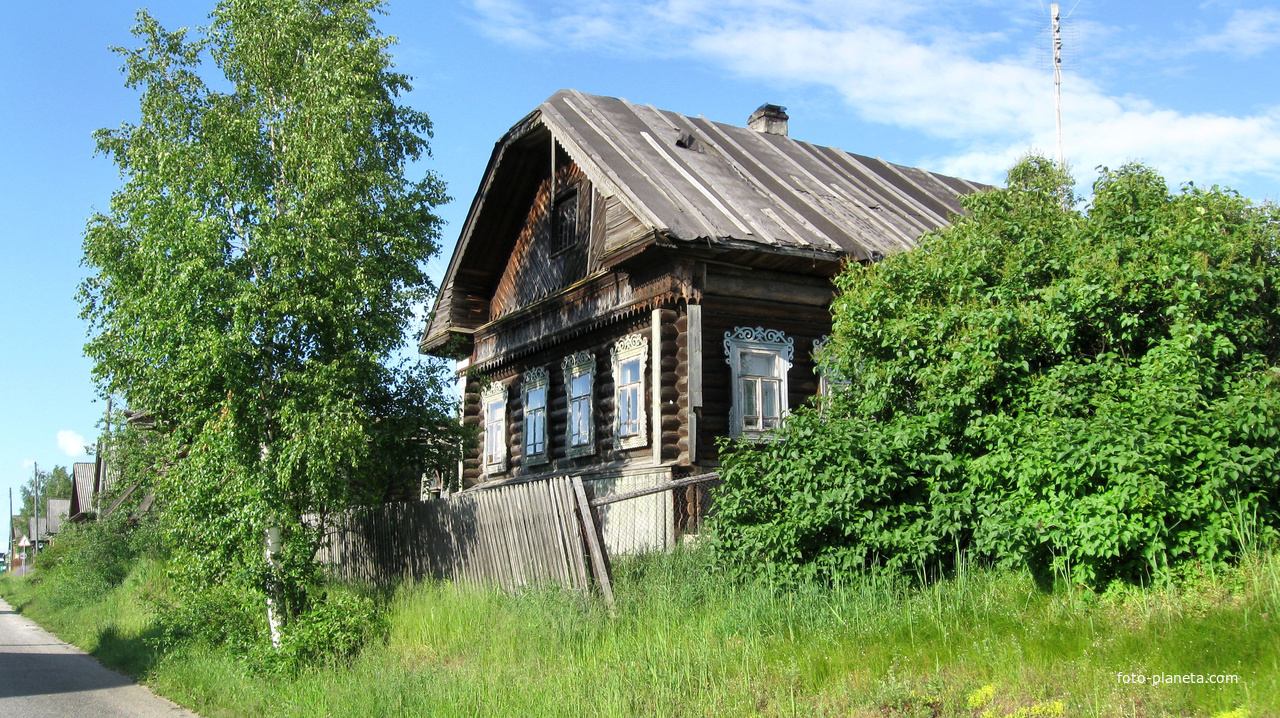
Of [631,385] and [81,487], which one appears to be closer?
[631,385]

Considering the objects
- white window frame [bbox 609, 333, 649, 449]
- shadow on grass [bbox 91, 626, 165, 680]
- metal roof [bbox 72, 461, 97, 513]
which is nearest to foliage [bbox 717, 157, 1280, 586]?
white window frame [bbox 609, 333, 649, 449]

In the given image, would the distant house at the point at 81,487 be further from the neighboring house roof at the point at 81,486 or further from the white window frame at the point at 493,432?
the white window frame at the point at 493,432

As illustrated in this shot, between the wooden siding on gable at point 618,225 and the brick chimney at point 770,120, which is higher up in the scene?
the brick chimney at point 770,120

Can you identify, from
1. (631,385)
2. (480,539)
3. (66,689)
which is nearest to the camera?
(66,689)

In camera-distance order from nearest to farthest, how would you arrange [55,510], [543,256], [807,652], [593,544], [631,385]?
[807,652], [593,544], [631,385], [543,256], [55,510]

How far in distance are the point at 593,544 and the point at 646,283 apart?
582 cm

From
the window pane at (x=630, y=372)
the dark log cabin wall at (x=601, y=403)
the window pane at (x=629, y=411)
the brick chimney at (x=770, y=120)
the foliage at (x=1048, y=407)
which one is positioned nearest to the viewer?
the foliage at (x=1048, y=407)

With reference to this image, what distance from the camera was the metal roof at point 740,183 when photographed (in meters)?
14.2

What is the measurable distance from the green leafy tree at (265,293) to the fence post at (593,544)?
279 cm

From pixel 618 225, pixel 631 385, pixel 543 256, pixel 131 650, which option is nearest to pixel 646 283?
pixel 618 225

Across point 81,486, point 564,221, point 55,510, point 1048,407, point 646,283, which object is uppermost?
point 564,221

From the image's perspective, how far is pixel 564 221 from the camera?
17766 millimetres

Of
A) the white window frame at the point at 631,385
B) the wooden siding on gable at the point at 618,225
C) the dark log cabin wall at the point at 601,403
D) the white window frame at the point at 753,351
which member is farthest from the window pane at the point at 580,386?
the white window frame at the point at 753,351

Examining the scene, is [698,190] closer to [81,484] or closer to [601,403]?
[601,403]
